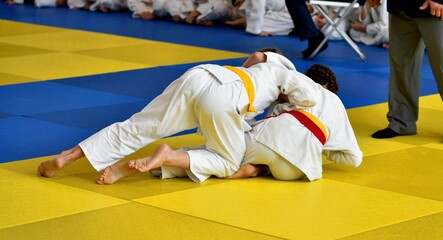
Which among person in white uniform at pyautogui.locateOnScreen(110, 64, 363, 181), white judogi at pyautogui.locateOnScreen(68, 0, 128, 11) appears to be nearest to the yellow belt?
person in white uniform at pyautogui.locateOnScreen(110, 64, 363, 181)

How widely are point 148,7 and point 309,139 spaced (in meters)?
11.6

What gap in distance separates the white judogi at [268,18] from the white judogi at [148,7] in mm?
2333

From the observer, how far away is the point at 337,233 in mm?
5324

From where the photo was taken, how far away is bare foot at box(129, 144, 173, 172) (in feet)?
19.9

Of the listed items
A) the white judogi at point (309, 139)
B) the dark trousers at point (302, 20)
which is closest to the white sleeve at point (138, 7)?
the dark trousers at point (302, 20)

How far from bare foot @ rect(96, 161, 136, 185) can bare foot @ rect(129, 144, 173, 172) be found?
13cm

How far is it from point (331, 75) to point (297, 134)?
728 millimetres

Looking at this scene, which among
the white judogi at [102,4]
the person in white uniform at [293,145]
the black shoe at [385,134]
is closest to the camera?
the person in white uniform at [293,145]

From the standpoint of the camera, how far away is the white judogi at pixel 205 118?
6.27 meters

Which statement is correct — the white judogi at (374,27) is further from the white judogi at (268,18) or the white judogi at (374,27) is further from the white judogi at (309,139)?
the white judogi at (309,139)

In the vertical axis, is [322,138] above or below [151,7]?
above

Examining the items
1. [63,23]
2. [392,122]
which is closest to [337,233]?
[392,122]

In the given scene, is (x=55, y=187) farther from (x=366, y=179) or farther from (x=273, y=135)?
(x=366, y=179)

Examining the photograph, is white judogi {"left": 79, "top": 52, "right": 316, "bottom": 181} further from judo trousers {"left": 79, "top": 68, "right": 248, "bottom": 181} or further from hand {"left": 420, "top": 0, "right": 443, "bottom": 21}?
hand {"left": 420, "top": 0, "right": 443, "bottom": 21}
